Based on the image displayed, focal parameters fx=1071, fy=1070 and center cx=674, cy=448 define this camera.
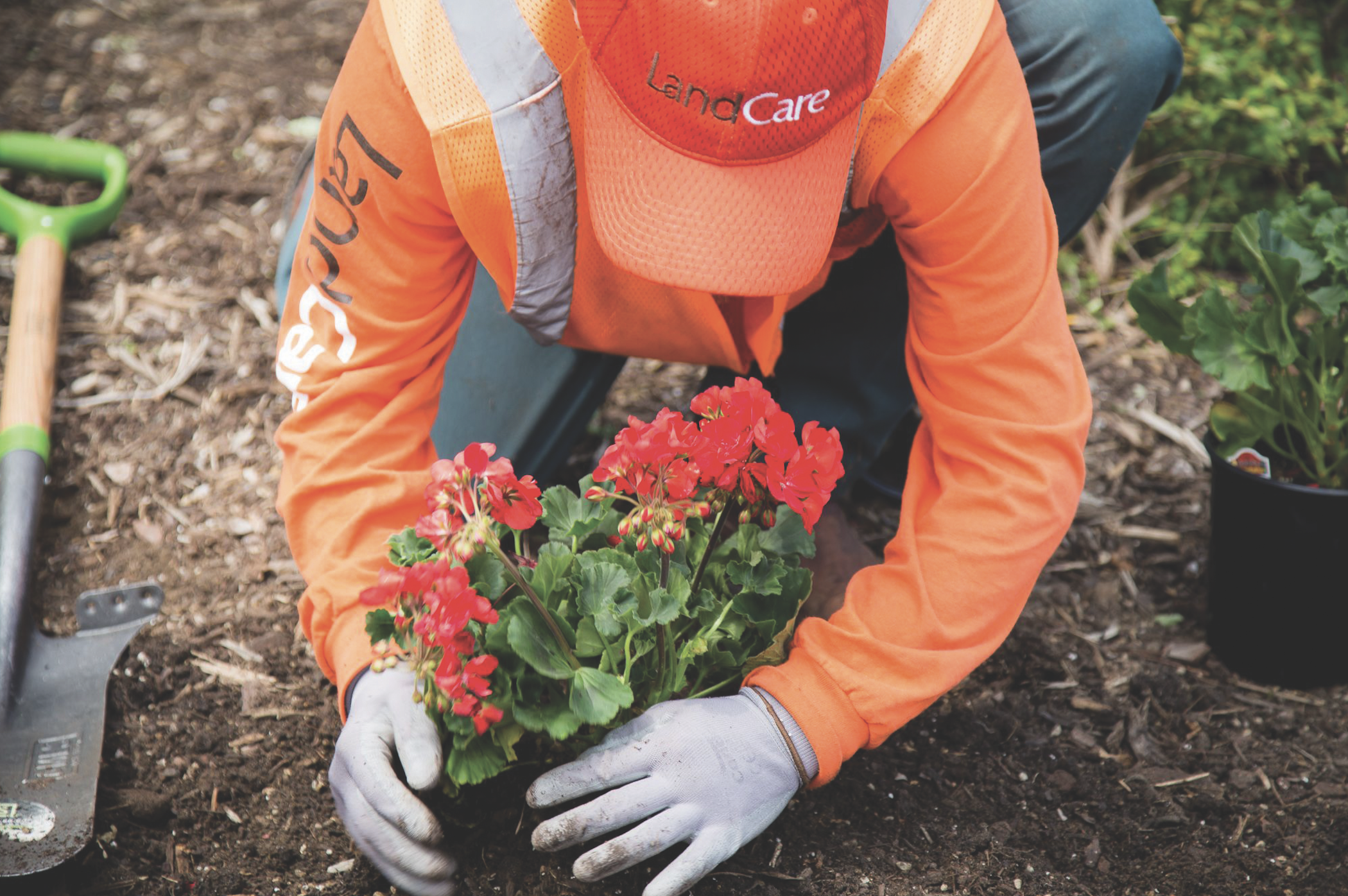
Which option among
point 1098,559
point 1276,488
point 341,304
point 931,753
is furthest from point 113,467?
point 1276,488

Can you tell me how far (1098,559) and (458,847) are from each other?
1.43m

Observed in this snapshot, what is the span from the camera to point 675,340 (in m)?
1.84

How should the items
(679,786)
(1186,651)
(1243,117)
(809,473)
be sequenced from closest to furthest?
1. (809,473)
2. (679,786)
3. (1186,651)
4. (1243,117)

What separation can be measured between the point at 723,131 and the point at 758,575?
1.90 feet

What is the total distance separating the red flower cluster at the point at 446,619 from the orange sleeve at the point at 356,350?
299mm

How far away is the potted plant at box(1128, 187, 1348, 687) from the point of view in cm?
176

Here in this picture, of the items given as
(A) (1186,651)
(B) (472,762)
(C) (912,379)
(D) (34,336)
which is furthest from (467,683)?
(D) (34,336)

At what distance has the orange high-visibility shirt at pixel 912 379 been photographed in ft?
4.69

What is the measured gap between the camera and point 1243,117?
2.87 meters

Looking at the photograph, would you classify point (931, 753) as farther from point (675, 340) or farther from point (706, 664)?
point (675, 340)

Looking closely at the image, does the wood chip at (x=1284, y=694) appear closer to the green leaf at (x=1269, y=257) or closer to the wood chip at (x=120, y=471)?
the green leaf at (x=1269, y=257)

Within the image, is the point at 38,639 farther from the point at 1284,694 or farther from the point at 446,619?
the point at 1284,694

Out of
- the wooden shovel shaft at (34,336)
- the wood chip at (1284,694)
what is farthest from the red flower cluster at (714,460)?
the wooden shovel shaft at (34,336)

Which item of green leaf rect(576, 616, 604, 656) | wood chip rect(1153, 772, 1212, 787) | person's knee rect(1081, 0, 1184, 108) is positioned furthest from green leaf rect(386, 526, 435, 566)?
person's knee rect(1081, 0, 1184, 108)
